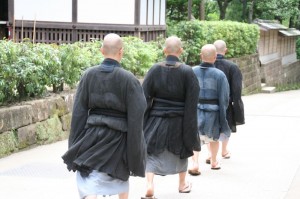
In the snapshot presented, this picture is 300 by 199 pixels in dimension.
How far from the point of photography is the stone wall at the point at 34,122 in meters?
9.64

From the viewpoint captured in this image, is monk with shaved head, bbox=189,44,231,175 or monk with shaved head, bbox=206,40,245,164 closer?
monk with shaved head, bbox=189,44,231,175

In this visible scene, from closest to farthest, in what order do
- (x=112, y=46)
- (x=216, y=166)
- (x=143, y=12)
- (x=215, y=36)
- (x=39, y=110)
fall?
(x=112, y=46) < (x=216, y=166) < (x=39, y=110) < (x=143, y=12) < (x=215, y=36)

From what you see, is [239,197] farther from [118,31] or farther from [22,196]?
[118,31]

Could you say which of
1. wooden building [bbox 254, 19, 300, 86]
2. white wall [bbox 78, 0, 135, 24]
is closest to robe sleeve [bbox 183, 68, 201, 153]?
white wall [bbox 78, 0, 135, 24]

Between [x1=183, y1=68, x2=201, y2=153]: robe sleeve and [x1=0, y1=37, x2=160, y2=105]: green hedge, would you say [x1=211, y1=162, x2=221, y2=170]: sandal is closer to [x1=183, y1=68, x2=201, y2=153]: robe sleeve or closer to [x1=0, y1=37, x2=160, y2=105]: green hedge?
[x1=183, y1=68, x2=201, y2=153]: robe sleeve

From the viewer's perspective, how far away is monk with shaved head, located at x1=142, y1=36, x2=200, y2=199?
23.0 feet

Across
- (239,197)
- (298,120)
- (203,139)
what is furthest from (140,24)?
(239,197)

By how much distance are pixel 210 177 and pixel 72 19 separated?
11429 millimetres

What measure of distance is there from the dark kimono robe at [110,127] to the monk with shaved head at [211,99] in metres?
3.37

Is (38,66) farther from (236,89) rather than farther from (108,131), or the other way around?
(108,131)

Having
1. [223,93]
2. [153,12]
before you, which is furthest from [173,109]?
[153,12]

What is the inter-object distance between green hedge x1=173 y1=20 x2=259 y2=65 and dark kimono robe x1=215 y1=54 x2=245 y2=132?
10935mm

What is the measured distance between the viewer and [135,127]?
529 cm

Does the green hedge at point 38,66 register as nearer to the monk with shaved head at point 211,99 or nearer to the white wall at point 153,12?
the monk with shaved head at point 211,99
